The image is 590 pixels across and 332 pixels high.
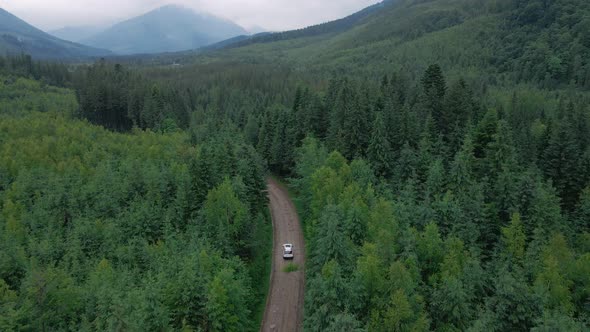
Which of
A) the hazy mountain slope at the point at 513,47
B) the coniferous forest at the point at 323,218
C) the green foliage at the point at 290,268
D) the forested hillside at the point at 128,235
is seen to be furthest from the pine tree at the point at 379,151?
the hazy mountain slope at the point at 513,47

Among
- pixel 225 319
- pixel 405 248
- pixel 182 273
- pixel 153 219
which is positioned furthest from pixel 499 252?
pixel 153 219

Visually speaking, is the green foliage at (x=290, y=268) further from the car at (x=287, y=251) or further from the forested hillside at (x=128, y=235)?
the forested hillside at (x=128, y=235)

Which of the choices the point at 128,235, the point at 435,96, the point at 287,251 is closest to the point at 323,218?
the point at 287,251

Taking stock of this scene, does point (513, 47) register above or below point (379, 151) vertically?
above

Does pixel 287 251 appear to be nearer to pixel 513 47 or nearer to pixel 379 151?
pixel 379 151

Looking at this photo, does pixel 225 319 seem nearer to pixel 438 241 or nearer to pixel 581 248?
pixel 438 241
